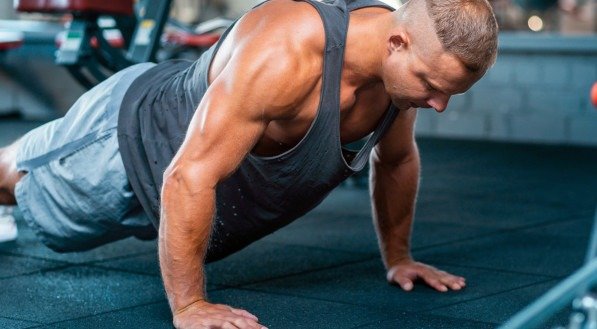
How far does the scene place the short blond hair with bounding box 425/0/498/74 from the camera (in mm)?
1760

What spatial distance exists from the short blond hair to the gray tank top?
23 centimetres

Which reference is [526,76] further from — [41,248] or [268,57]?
[268,57]

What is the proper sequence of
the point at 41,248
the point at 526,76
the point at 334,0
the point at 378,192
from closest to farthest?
the point at 334,0
the point at 378,192
the point at 41,248
the point at 526,76

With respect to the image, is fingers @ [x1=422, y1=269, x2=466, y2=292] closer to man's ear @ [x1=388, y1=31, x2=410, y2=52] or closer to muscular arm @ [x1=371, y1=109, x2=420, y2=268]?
muscular arm @ [x1=371, y1=109, x2=420, y2=268]

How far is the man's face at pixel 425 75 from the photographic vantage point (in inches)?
70.7

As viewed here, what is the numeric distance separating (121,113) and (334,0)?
0.58 meters

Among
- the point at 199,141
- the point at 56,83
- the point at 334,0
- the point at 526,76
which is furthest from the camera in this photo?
the point at 56,83

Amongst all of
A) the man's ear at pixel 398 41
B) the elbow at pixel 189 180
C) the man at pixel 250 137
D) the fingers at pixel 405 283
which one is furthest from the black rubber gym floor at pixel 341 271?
the man's ear at pixel 398 41

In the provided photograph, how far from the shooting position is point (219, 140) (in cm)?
177

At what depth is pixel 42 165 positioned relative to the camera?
232 cm

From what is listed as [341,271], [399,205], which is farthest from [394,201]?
[341,271]

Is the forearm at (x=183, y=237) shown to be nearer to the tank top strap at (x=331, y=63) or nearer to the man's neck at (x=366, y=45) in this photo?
the tank top strap at (x=331, y=63)

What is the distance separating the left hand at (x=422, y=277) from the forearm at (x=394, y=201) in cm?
4

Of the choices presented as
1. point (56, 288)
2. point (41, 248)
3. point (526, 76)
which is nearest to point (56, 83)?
point (526, 76)
